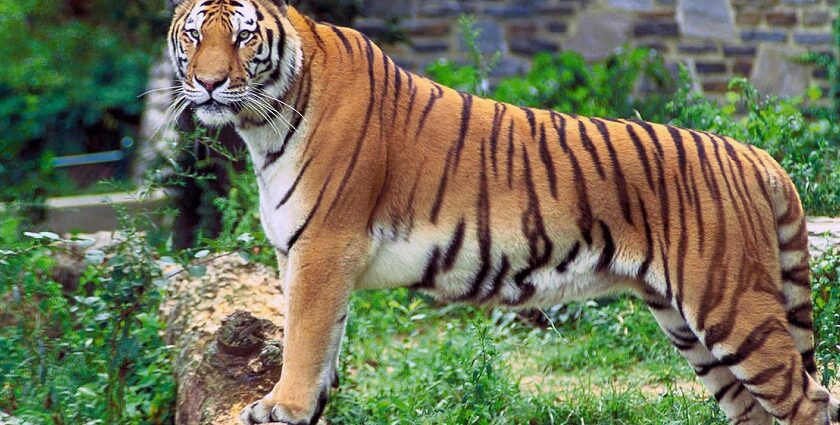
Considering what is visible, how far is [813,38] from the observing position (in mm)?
10359

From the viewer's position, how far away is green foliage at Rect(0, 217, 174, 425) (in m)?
4.68

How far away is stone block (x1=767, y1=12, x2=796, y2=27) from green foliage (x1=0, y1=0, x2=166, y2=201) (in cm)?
574

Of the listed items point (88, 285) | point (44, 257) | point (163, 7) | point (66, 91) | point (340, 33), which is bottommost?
point (66, 91)

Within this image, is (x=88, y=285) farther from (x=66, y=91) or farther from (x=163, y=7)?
(x=66, y=91)

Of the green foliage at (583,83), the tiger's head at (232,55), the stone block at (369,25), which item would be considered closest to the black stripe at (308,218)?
the tiger's head at (232,55)

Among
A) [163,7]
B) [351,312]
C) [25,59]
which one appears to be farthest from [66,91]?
[351,312]

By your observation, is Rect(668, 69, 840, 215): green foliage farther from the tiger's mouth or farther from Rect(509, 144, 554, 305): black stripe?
the tiger's mouth

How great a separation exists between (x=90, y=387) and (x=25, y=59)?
25.9ft

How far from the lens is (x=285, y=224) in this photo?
13.8 ft

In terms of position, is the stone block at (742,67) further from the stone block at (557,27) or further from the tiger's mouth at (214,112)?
the tiger's mouth at (214,112)

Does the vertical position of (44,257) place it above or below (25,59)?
above

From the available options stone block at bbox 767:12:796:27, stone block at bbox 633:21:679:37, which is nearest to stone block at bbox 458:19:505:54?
stone block at bbox 633:21:679:37

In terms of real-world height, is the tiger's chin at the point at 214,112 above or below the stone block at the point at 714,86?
above

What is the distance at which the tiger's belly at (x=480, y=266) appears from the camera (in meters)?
4.25
